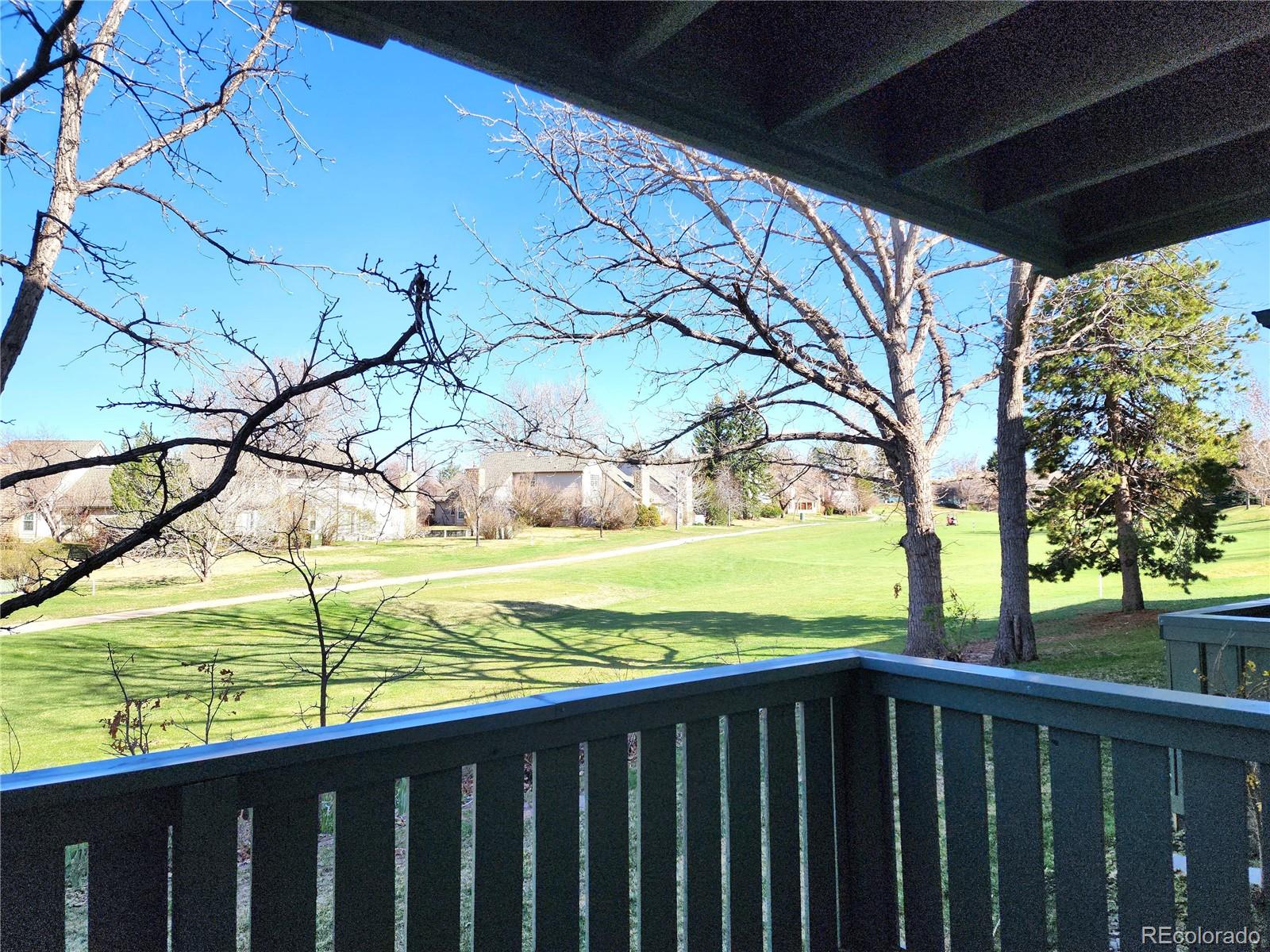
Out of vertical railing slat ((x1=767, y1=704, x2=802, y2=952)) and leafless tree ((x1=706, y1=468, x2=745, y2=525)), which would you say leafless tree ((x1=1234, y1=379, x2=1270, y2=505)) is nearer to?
leafless tree ((x1=706, y1=468, x2=745, y2=525))

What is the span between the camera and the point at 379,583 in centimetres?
1270

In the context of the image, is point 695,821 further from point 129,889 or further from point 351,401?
point 351,401

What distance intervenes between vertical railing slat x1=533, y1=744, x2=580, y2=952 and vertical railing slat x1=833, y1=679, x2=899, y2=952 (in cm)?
76

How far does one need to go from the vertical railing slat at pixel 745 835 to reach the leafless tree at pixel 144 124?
2.83 metres

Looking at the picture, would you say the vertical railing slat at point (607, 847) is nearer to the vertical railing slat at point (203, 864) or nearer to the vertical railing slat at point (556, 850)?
the vertical railing slat at point (556, 850)

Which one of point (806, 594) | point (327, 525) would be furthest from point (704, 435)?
point (806, 594)

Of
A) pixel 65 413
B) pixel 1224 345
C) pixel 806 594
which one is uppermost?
pixel 1224 345

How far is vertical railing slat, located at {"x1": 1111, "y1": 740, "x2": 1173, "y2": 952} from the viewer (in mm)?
1406

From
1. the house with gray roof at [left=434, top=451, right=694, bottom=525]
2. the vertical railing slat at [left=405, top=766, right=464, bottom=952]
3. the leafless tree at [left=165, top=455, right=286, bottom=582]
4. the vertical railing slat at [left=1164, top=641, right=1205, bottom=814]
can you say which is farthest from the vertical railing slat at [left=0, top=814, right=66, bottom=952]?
the house with gray roof at [left=434, top=451, right=694, bottom=525]

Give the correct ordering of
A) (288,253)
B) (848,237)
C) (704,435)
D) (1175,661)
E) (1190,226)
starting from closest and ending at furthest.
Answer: (1190,226) < (1175,661) < (288,253) < (704,435) < (848,237)

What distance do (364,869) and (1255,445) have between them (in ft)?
53.5

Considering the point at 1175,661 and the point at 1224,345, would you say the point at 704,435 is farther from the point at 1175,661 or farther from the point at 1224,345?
the point at 1224,345

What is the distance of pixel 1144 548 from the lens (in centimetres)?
1136

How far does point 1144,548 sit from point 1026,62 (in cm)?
1188
